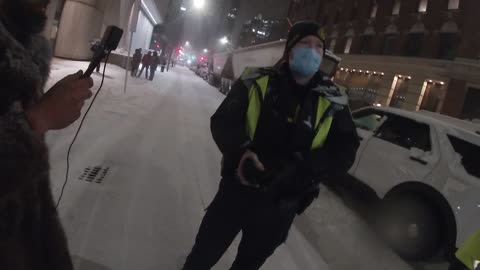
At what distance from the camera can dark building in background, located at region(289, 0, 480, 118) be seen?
21.4m

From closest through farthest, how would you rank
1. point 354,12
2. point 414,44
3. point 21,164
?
point 21,164 → point 414,44 → point 354,12

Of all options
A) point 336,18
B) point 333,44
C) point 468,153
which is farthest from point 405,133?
point 336,18

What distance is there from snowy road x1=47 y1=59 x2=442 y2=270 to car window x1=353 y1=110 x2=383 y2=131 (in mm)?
1516

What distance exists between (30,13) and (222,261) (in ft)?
9.28

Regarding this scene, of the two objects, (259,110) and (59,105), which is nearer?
(59,105)

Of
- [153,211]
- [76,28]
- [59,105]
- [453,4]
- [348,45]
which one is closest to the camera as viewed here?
[59,105]

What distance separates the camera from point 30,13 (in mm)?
1083

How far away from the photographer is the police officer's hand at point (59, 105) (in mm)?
1106

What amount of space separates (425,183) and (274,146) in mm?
3684

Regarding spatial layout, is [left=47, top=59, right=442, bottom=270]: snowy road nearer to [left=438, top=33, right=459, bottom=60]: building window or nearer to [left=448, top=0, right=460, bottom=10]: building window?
[left=438, top=33, right=459, bottom=60]: building window

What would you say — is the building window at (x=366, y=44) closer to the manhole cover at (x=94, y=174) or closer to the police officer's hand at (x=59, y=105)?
the manhole cover at (x=94, y=174)

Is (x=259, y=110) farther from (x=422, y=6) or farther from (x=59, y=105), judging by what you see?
(x=422, y=6)

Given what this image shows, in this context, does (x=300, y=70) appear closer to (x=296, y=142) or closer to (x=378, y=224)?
(x=296, y=142)

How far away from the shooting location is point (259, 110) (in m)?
2.03
